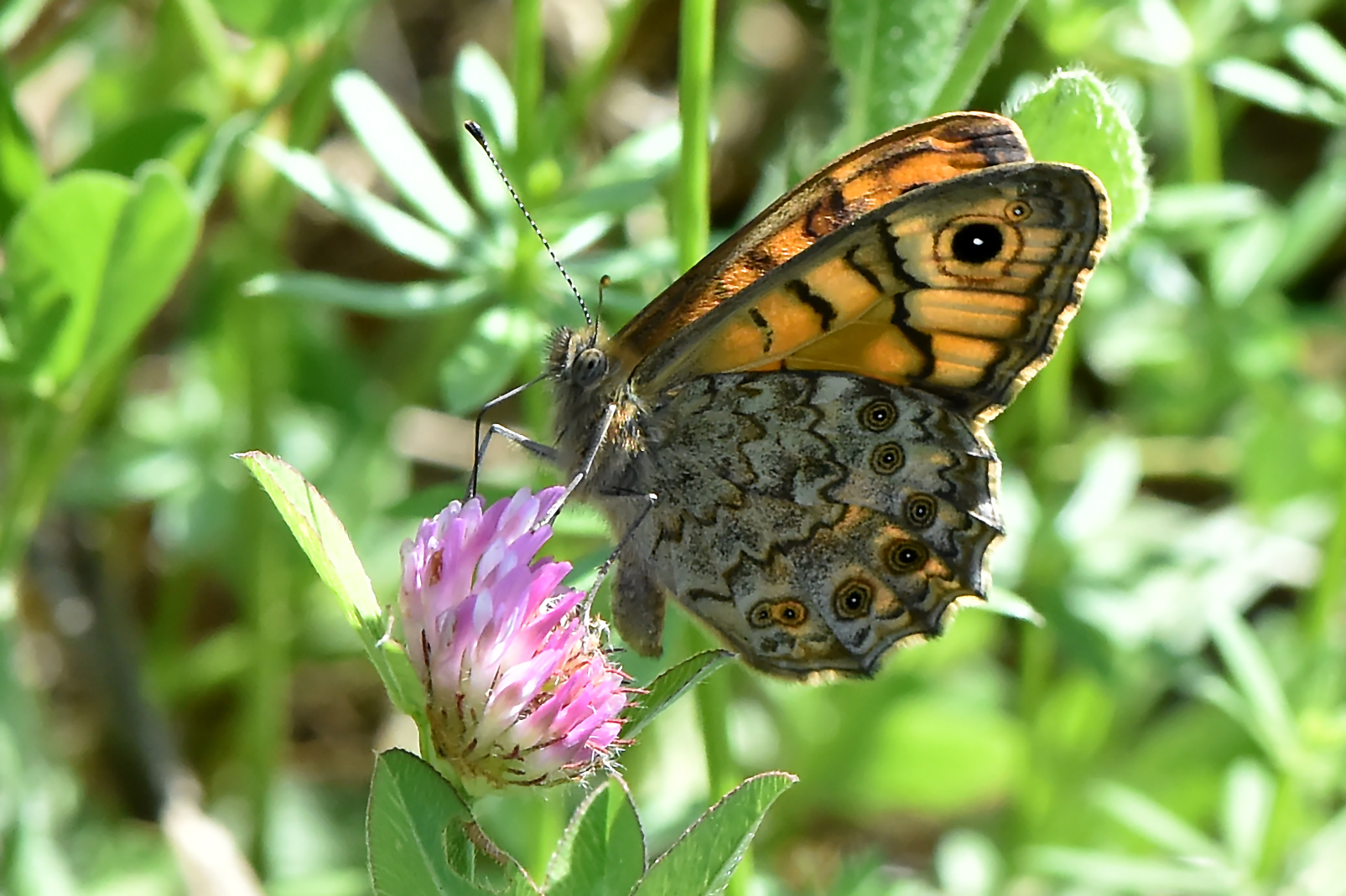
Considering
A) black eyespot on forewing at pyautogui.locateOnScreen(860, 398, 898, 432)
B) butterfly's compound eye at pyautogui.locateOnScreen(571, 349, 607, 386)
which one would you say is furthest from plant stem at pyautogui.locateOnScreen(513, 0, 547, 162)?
black eyespot on forewing at pyautogui.locateOnScreen(860, 398, 898, 432)

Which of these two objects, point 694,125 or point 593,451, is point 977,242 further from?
point 593,451

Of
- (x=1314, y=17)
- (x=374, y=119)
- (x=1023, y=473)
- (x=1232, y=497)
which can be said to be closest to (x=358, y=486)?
(x=374, y=119)

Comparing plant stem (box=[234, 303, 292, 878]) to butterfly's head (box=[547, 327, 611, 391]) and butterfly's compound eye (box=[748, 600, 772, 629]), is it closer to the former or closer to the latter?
butterfly's head (box=[547, 327, 611, 391])

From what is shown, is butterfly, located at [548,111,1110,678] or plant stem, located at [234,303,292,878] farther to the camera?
plant stem, located at [234,303,292,878]

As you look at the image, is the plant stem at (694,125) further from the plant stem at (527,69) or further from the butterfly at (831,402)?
the plant stem at (527,69)

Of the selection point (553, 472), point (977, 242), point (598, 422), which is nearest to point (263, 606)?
point (553, 472)

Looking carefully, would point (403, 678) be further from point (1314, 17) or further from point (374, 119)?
point (1314, 17)
